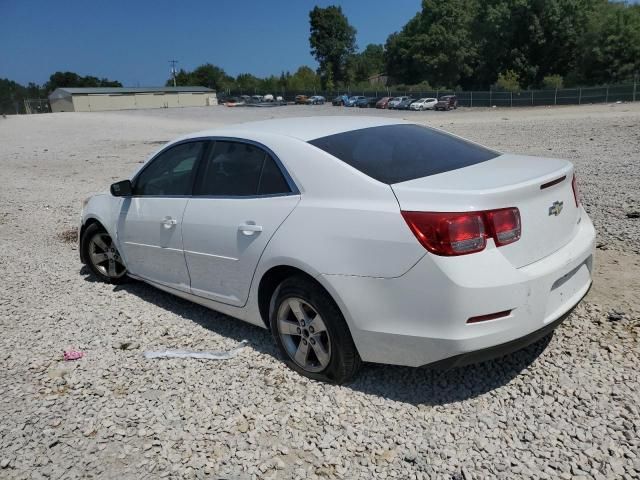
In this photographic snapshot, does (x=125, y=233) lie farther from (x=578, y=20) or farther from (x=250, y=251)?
(x=578, y=20)

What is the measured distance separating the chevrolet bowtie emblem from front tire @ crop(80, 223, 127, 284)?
3.87 meters

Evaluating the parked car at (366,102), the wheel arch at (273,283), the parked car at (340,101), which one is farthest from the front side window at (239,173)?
the parked car at (340,101)

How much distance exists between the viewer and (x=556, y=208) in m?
3.12

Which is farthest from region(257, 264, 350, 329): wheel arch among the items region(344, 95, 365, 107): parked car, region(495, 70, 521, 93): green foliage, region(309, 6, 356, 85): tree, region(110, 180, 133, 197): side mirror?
region(309, 6, 356, 85): tree

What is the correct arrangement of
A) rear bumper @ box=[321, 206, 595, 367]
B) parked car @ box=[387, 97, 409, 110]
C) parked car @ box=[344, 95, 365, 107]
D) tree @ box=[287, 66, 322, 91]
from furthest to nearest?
tree @ box=[287, 66, 322, 91] → parked car @ box=[344, 95, 365, 107] → parked car @ box=[387, 97, 409, 110] → rear bumper @ box=[321, 206, 595, 367]

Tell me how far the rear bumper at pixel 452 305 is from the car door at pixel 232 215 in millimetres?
669

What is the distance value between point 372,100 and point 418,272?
66.4 metres

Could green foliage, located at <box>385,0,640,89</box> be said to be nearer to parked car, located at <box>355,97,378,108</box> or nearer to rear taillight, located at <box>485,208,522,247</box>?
parked car, located at <box>355,97,378,108</box>

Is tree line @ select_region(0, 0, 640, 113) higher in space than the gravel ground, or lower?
higher

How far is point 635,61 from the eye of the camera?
56.6 metres

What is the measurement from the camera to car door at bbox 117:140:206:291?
13.8 ft

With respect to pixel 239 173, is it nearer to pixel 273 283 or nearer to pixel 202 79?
pixel 273 283

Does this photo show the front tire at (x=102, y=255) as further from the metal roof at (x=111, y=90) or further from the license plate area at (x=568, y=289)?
the metal roof at (x=111, y=90)

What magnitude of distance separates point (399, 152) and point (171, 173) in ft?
6.59
